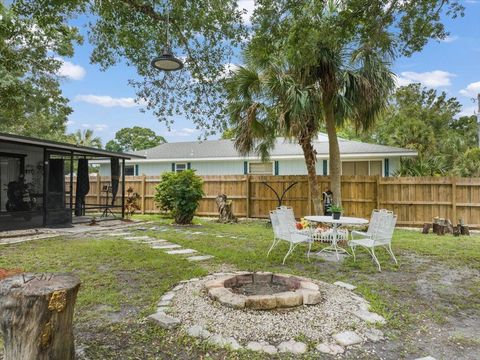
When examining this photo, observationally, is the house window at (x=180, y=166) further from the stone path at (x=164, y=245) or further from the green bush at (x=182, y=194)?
the stone path at (x=164, y=245)

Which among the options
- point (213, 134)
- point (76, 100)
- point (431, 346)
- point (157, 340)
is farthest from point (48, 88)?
point (431, 346)

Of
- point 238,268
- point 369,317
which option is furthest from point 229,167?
point 369,317

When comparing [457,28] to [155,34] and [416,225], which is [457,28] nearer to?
[155,34]

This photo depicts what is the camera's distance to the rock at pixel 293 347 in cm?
286

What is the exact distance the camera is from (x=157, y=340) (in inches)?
120

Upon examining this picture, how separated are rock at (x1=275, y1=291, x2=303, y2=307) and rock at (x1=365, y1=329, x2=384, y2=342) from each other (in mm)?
733

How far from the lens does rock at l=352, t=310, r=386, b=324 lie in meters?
3.49

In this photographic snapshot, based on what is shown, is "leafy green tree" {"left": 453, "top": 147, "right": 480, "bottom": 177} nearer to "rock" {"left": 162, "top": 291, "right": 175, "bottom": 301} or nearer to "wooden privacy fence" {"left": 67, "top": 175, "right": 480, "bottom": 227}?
"wooden privacy fence" {"left": 67, "top": 175, "right": 480, "bottom": 227}

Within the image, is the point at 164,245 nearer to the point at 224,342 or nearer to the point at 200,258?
the point at 200,258

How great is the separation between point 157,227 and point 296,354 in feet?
27.4

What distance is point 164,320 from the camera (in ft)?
11.2

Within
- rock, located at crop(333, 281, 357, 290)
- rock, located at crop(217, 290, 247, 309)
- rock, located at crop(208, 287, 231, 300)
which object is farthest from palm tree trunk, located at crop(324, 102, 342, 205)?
rock, located at crop(217, 290, 247, 309)

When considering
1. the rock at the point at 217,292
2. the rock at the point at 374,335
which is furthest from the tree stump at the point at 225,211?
the rock at the point at 374,335

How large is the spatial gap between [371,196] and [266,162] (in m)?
4.76
